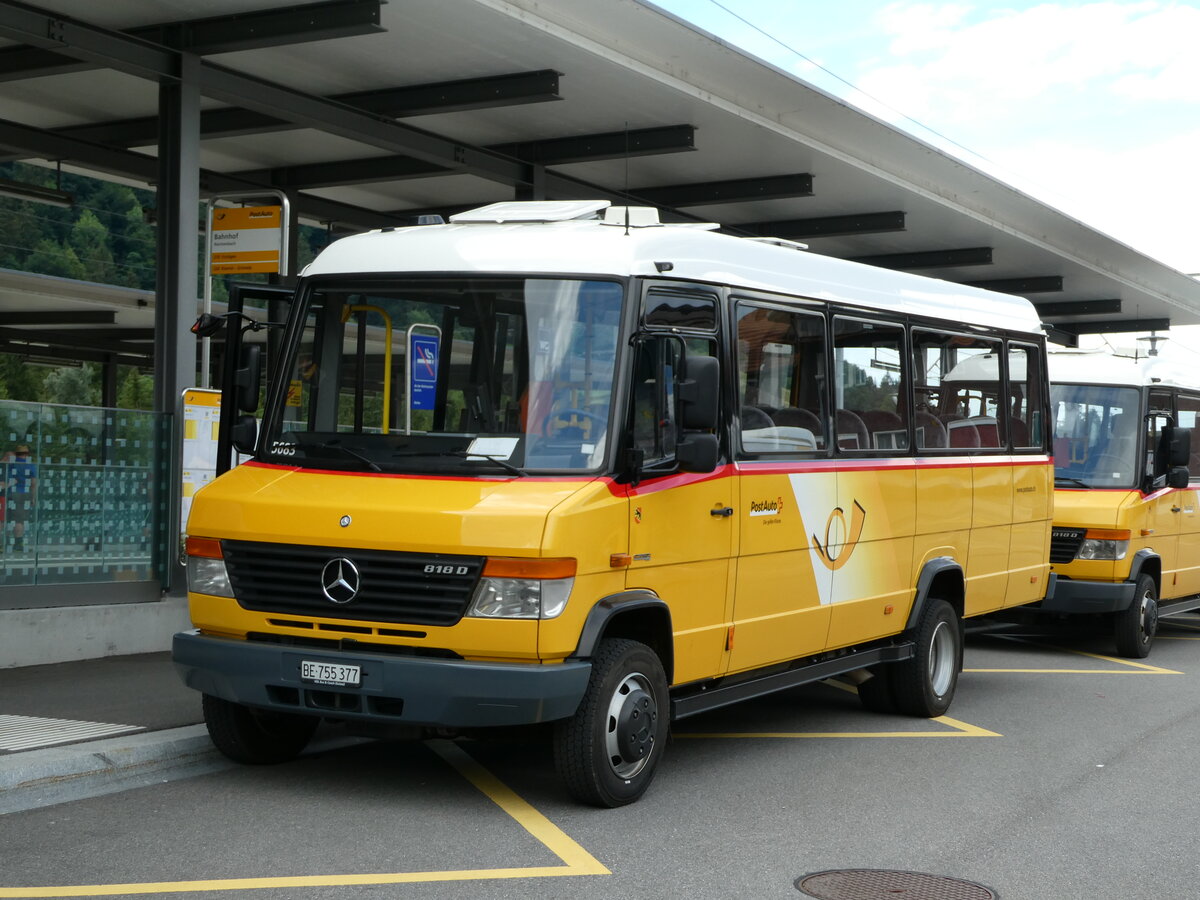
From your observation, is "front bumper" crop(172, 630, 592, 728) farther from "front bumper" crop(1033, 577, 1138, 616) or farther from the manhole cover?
"front bumper" crop(1033, 577, 1138, 616)

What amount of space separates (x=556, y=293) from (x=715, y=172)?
1176 cm

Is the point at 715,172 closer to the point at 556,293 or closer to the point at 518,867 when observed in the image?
the point at 556,293

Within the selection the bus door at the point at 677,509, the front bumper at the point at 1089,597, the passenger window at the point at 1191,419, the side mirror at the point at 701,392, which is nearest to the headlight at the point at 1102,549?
the front bumper at the point at 1089,597

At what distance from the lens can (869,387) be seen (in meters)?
9.48

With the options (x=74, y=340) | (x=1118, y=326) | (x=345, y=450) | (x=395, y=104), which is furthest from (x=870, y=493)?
(x=1118, y=326)

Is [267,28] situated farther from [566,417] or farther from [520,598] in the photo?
[520,598]

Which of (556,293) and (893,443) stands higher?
(556,293)

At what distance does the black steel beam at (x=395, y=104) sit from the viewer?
46.4ft

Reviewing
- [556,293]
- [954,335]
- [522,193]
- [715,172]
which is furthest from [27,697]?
[715,172]

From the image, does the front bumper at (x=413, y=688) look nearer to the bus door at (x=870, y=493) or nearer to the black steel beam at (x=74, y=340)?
the bus door at (x=870, y=493)

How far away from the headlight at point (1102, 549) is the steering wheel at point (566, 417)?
7.70 m

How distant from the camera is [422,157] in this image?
631 inches

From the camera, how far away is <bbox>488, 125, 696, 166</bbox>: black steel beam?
16.2m

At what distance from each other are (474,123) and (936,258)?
10.8 m
